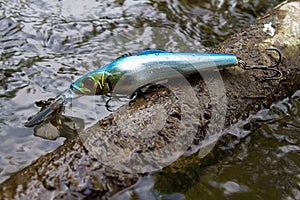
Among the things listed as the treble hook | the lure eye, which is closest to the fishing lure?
the lure eye

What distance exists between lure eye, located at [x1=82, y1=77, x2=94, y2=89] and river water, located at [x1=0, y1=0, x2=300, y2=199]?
584 millimetres

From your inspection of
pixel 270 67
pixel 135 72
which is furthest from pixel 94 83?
pixel 270 67

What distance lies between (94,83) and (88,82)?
0.13 ft

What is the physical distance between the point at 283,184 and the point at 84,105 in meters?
1.70

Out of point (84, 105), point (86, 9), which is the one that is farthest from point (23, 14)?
point (84, 105)

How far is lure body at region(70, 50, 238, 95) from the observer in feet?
8.30

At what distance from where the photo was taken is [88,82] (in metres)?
2.52

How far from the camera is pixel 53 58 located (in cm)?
398

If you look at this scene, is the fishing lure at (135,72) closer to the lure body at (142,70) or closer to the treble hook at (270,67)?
the lure body at (142,70)

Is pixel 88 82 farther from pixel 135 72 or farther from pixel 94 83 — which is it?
pixel 135 72

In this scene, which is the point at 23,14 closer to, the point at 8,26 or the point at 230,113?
the point at 8,26

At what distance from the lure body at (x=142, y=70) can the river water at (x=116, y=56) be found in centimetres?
61

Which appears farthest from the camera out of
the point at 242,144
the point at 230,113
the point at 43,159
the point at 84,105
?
the point at 84,105

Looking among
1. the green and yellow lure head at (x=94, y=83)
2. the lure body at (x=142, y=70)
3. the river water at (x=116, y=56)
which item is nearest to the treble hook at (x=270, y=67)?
the lure body at (x=142, y=70)
